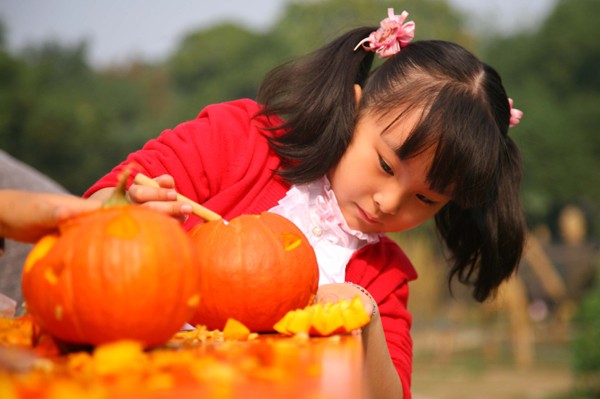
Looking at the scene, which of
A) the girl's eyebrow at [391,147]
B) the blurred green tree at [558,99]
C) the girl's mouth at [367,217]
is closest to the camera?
the girl's eyebrow at [391,147]

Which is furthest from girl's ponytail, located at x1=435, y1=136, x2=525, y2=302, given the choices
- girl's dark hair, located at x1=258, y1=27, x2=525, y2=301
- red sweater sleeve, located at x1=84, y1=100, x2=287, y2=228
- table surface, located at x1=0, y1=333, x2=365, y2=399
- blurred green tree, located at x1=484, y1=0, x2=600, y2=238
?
blurred green tree, located at x1=484, y1=0, x2=600, y2=238

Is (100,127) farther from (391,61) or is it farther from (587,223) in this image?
(587,223)

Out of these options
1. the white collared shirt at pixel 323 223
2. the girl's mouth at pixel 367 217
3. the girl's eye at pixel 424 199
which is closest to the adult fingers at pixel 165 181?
the white collared shirt at pixel 323 223

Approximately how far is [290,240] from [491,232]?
1.43 meters

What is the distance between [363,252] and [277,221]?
0.94 meters

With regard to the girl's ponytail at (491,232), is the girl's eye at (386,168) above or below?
above

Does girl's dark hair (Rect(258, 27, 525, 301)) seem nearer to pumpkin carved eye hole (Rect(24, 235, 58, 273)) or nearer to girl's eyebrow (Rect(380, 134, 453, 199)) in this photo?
girl's eyebrow (Rect(380, 134, 453, 199))

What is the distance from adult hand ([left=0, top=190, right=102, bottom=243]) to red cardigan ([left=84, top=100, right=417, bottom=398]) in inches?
29.0

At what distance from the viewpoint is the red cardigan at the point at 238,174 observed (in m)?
1.73

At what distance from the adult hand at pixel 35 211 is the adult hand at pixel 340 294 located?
0.56 meters

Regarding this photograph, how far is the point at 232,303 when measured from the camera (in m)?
1.03

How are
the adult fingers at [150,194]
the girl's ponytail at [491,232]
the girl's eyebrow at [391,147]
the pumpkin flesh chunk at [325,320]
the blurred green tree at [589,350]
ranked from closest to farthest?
the pumpkin flesh chunk at [325,320] → the adult fingers at [150,194] → the girl's eyebrow at [391,147] → the girl's ponytail at [491,232] → the blurred green tree at [589,350]

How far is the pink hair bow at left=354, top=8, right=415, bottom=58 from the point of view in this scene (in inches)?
82.5

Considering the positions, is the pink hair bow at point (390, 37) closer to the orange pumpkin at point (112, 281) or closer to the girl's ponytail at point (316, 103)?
the girl's ponytail at point (316, 103)
